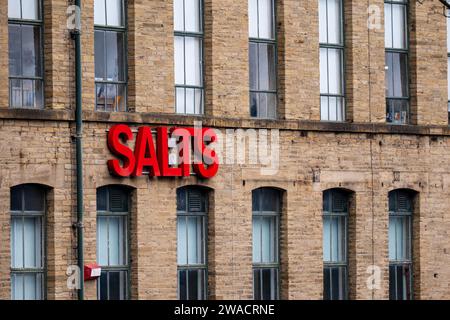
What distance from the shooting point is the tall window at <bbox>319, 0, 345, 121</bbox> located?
4194 cm

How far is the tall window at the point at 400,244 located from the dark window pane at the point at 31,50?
9803 mm

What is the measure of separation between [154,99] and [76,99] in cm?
213

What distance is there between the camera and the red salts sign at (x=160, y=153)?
3806 centimetres

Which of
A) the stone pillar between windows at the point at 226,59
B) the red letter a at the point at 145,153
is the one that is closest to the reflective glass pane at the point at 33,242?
the red letter a at the point at 145,153

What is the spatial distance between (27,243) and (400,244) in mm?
10007

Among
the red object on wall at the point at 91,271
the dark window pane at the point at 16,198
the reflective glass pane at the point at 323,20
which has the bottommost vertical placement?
the red object on wall at the point at 91,271

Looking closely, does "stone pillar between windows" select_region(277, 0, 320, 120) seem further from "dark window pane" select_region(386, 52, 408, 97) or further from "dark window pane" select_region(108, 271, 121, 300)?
"dark window pane" select_region(108, 271, 121, 300)

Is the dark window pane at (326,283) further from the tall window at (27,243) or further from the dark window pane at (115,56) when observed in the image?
the tall window at (27,243)

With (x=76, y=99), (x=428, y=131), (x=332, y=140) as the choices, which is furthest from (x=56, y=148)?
(x=428, y=131)

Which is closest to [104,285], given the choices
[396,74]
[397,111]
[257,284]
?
[257,284]

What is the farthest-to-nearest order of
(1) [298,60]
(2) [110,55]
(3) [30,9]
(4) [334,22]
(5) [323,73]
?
(4) [334,22]
(5) [323,73]
(1) [298,60]
(2) [110,55]
(3) [30,9]

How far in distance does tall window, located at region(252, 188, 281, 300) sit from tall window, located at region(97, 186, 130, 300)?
10.9 ft

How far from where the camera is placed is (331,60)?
1661 inches

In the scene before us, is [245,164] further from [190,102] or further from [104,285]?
[104,285]
